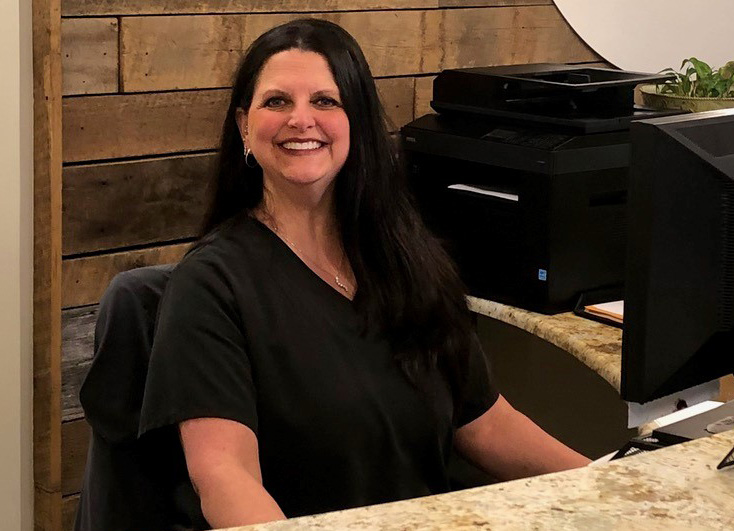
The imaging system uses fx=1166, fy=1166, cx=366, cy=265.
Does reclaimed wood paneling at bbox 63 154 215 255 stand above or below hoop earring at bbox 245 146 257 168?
below

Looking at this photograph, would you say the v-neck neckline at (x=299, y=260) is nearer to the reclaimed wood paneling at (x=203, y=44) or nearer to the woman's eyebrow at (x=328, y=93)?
the woman's eyebrow at (x=328, y=93)

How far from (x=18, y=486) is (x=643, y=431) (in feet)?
4.88

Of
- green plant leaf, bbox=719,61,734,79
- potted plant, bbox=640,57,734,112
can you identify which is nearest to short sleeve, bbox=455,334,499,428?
potted plant, bbox=640,57,734,112

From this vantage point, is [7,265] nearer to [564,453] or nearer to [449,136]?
[449,136]

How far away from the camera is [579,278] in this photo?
8.15 feet

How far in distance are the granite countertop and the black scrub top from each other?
0.42m

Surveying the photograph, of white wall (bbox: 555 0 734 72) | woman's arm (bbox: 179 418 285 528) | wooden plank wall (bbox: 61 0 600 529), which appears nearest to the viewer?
woman's arm (bbox: 179 418 285 528)

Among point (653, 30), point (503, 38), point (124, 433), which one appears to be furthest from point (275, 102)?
point (653, 30)

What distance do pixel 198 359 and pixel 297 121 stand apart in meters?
0.41

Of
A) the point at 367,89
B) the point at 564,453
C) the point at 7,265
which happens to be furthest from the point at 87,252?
the point at 564,453

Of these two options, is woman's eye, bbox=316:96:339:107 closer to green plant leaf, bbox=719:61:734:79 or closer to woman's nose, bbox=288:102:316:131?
woman's nose, bbox=288:102:316:131

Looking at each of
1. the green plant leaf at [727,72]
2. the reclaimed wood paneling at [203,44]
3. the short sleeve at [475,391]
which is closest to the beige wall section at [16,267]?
the reclaimed wood paneling at [203,44]

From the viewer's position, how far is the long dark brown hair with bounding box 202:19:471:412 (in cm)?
186

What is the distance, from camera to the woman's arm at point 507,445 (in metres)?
1.92
